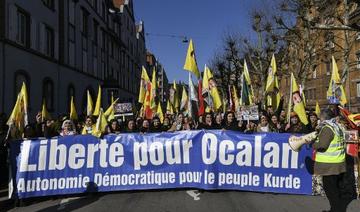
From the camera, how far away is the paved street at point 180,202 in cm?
784

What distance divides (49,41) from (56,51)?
3.24ft

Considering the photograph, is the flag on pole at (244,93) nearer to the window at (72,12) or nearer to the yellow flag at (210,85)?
the yellow flag at (210,85)

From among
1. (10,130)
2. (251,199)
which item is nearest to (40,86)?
(10,130)

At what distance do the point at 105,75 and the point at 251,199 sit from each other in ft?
120

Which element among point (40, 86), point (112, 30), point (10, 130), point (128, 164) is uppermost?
point (112, 30)

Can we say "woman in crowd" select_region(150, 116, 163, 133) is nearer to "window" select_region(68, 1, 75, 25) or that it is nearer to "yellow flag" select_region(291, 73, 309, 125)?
"yellow flag" select_region(291, 73, 309, 125)

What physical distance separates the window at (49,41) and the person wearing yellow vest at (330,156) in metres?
22.0

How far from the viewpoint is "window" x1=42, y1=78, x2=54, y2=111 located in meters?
25.5

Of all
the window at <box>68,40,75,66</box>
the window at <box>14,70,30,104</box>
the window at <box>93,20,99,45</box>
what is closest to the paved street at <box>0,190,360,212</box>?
the window at <box>14,70,30,104</box>

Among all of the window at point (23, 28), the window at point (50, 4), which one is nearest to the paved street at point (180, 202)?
the window at point (23, 28)

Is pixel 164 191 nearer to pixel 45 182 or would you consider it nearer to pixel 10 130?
pixel 45 182

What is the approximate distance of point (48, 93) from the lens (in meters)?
26.1

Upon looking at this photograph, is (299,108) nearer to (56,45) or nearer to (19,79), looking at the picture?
(19,79)

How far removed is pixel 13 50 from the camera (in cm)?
2086
